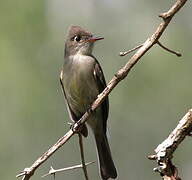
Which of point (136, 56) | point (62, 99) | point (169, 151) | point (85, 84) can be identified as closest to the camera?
point (169, 151)

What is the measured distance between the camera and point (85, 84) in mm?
6164

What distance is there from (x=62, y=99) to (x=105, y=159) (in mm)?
2701

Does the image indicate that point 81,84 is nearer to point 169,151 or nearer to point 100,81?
point 100,81

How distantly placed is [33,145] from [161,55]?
6.79 ft

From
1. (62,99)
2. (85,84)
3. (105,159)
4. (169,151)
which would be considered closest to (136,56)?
(169,151)

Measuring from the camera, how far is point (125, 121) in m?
9.27

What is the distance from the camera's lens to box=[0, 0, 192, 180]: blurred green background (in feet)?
28.2

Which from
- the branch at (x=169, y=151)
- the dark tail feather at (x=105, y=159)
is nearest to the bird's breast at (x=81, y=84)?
the dark tail feather at (x=105, y=159)

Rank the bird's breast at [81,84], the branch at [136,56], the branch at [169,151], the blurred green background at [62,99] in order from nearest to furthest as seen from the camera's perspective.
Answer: the branch at [169,151] → the branch at [136,56] → the bird's breast at [81,84] → the blurred green background at [62,99]

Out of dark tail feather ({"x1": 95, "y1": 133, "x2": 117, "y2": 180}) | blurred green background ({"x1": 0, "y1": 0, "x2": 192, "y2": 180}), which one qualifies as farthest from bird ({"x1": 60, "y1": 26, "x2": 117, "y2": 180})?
blurred green background ({"x1": 0, "y1": 0, "x2": 192, "y2": 180})

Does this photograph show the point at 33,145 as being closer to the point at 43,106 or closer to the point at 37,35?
the point at 43,106

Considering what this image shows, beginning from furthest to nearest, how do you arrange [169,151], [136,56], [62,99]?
[62,99] < [136,56] < [169,151]

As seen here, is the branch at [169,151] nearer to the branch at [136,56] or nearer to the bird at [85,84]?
the branch at [136,56]

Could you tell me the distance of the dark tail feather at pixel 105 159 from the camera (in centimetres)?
584
